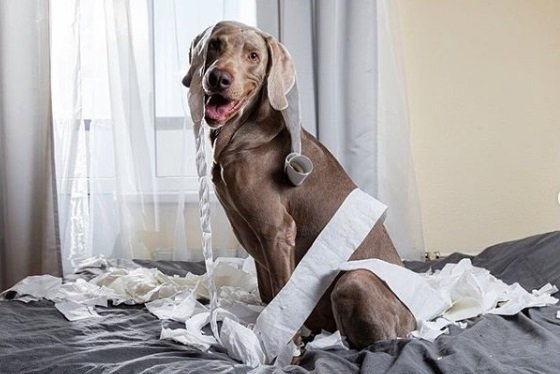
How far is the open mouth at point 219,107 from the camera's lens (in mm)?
1335

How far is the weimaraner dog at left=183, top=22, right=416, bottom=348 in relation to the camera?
1.31 metres

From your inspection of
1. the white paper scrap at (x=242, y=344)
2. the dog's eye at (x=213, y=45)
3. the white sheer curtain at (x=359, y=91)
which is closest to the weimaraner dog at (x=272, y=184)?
the dog's eye at (x=213, y=45)

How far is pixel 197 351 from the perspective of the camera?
127 centimetres

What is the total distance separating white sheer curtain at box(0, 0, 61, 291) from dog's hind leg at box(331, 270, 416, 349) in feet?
4.64

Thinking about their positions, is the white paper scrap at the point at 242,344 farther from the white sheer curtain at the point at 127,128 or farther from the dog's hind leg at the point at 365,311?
the white sheer curtain at the point at 127,128

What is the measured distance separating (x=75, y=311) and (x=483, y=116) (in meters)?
1.74

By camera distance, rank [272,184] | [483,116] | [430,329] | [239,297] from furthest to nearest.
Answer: [483,116] < [239,297] < [272,184] < [430,329]

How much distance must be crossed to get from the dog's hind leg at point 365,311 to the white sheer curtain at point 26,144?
1.41m

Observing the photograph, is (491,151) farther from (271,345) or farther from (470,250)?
(271,345)

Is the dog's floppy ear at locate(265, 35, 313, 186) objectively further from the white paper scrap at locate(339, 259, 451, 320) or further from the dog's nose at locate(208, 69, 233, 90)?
the white paper scrap at locate(339, 259, 451, 320)

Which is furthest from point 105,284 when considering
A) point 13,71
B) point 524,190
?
point 524,190

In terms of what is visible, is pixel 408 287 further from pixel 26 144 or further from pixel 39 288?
pixel 26 144

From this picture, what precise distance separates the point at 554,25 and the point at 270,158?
1594 millimetres

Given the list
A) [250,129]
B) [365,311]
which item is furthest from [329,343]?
[250,129]
